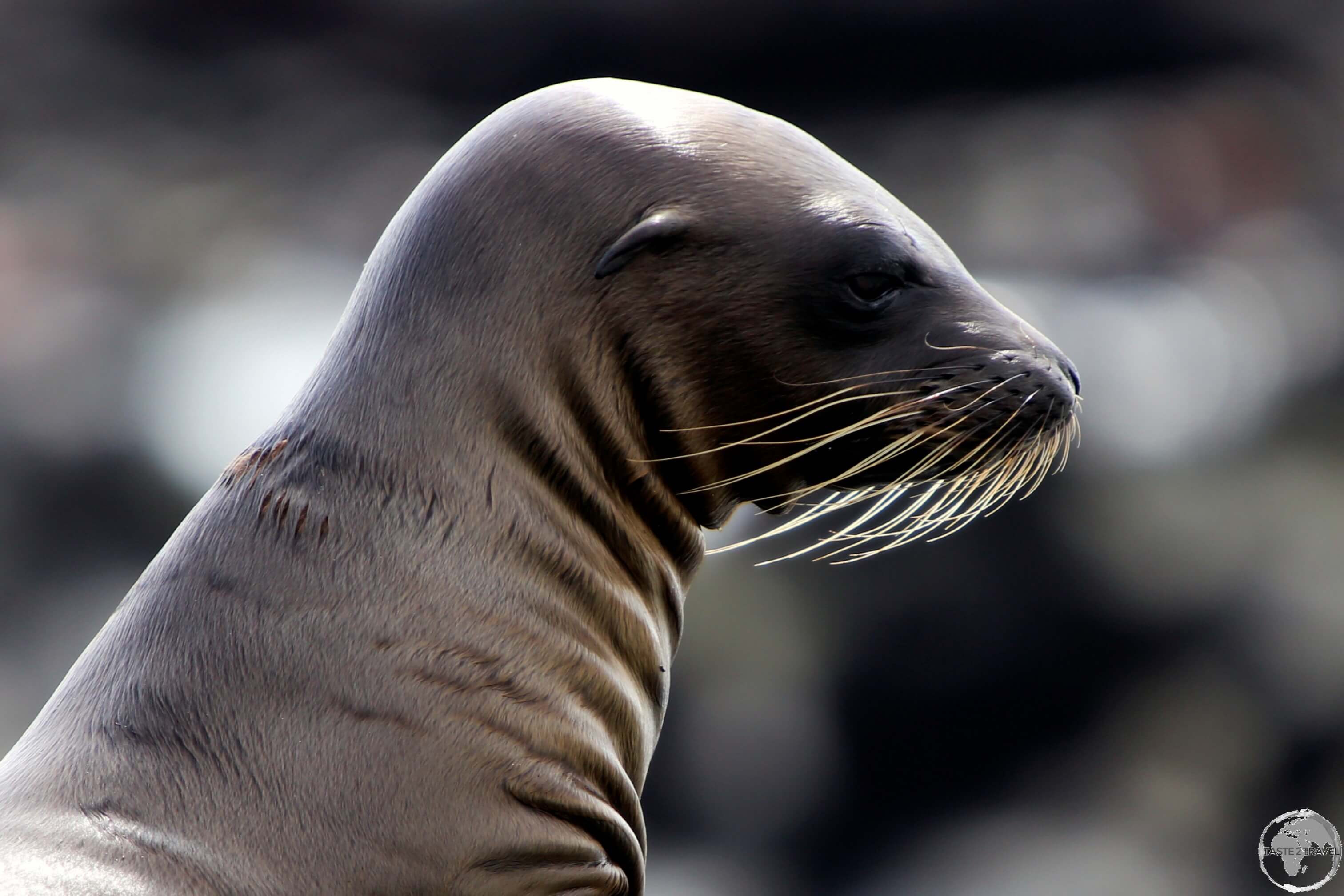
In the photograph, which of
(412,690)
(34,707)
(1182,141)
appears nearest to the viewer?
(412,690)

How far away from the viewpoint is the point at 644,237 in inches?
62.0

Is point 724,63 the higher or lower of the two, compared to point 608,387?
lower

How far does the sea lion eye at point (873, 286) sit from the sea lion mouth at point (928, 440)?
10cm

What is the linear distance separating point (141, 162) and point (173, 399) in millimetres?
→ 1879

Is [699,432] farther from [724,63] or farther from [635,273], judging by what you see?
[724,63]

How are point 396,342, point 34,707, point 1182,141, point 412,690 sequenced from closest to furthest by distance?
point 412,690 < point 396,342 < point 34,707 < point 1182,141

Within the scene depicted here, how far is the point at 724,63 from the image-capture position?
728cm

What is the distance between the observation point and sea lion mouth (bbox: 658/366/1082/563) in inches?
65.0

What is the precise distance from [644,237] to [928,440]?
1.40ft

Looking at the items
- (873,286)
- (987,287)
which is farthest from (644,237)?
(987,287)

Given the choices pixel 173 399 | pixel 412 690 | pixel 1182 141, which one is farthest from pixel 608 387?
pixel 1182 141

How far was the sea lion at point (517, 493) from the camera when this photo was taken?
1386mm

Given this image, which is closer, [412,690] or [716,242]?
[412,690]

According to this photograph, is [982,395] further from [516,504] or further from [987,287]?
[987,287]
